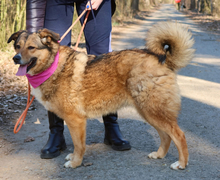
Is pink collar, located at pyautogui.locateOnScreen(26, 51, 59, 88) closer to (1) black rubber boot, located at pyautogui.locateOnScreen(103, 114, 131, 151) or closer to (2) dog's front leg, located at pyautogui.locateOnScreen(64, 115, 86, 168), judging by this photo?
(2) dog's front leg, located at pyautogui.locateOnScreen(64, 115, 86, 168)

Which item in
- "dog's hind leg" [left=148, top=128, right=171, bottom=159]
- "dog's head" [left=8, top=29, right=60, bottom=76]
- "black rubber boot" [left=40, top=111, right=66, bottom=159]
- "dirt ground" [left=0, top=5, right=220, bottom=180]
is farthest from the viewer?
"black rubber boot" [left=40, top=111, right=66, bottom=159]

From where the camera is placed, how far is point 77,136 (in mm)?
3125

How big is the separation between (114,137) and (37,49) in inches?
61.3

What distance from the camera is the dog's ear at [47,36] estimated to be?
120 inches

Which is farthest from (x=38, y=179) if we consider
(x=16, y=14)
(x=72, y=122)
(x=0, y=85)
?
(x=16, y=14)

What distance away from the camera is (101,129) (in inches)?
167

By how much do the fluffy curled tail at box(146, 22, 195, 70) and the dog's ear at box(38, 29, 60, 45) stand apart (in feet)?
3.85

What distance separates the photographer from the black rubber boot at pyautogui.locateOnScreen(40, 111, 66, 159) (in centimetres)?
335

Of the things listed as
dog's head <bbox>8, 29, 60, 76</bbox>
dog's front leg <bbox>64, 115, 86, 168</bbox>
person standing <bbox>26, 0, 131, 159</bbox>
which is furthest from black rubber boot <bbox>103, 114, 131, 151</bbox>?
dog's head <bbox>8, 29, 60, 76</bbox>

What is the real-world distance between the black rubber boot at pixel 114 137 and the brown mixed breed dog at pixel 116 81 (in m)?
0.42

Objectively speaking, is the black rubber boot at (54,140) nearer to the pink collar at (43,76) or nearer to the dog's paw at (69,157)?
the dog's paw at (69,157)

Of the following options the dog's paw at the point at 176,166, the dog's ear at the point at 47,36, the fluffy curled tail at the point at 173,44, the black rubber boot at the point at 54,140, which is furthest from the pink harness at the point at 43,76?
the dog's paw at the point at 176,166

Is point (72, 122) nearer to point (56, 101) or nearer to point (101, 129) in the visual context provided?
point (56, 101)

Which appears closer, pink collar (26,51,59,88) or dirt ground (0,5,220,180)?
dirt ground (0,5,220,180)
